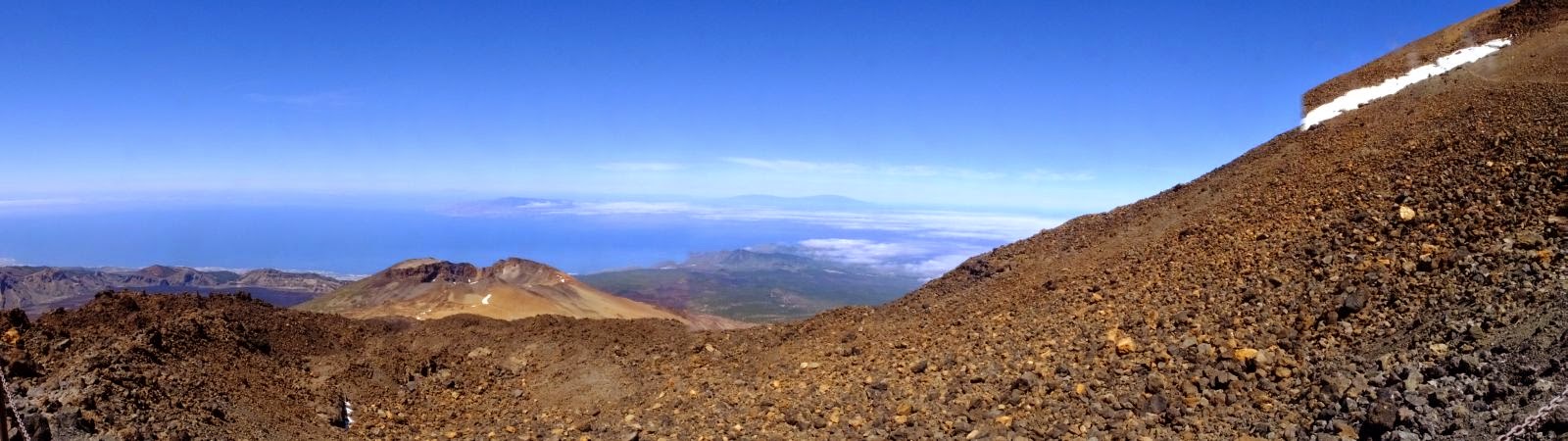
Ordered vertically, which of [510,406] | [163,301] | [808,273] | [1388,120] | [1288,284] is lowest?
[808,273]

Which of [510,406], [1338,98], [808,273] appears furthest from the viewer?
[808,273]

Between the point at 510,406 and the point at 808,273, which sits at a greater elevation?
the point at 510,406

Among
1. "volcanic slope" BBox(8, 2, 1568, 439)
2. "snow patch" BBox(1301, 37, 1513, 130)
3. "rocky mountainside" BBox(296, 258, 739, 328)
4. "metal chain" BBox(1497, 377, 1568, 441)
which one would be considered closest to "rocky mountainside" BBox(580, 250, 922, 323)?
"rocky mountainside" BBox(296, 258, 739, 328)

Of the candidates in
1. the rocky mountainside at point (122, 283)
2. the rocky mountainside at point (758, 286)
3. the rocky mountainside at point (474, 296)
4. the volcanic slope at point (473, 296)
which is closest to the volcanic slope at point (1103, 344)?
the volcanic slope at point (473, 296)

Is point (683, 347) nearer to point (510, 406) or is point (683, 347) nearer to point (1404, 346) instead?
point (510, 406)

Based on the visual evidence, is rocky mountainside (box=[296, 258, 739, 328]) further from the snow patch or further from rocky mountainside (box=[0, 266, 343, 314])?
rocky mountainside (box=[0, 266, 343, 314])

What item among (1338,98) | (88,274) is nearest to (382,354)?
(1338,98)

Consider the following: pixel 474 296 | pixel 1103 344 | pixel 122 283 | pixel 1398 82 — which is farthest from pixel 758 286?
pixel 1103 344
